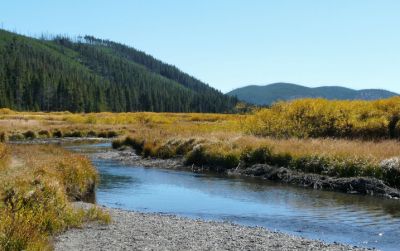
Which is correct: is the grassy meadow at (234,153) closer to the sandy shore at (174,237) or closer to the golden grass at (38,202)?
the golden grass at (38,202)

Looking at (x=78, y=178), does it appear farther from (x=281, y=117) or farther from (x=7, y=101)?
(x=7, y=101)

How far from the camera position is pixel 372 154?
3328 centimetres

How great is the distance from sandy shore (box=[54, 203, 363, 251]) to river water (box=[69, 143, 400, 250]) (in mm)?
1690

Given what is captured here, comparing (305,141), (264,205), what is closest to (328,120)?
(305,141)

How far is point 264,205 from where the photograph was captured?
25328 mm

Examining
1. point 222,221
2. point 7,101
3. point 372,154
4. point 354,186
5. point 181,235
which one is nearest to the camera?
point 181,235

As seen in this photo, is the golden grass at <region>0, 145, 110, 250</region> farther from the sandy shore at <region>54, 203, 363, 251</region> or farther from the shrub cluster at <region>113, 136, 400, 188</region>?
the shrub cluster at <region>113, 136, 400, 188</region>

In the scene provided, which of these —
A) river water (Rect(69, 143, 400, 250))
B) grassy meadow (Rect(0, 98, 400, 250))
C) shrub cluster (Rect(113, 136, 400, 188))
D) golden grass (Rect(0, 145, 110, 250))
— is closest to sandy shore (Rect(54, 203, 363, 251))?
golden grass (Rect(0, 145, 110, 250))

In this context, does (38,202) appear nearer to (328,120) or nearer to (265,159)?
(265,159)

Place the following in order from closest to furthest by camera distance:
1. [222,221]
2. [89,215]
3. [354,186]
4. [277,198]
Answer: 1. [89,215]
2. [222,221]
3. [277,198]
4. [354,186]

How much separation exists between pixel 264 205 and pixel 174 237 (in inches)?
360

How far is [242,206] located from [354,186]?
8177 mm

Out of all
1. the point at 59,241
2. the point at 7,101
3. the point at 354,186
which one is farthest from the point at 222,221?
the point at 7,101

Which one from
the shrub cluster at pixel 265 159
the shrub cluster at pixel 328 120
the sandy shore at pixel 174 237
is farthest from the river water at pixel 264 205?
the shrub cluster at pixel 328 120
